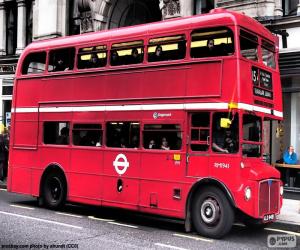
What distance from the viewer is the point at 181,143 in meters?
10.5

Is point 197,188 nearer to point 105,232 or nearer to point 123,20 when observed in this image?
point 105,232

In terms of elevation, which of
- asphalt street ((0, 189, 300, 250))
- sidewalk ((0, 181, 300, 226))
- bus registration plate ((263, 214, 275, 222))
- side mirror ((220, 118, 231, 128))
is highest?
side mirror ((220, 118, 231, 128))

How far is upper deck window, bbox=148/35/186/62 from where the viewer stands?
35.3ft

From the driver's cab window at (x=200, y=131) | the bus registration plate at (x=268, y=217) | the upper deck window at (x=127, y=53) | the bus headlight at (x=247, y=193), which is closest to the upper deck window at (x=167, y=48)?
the upper deck window at (x=127, y=53)

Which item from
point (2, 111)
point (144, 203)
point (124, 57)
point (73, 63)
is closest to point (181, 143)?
point (144, 203)

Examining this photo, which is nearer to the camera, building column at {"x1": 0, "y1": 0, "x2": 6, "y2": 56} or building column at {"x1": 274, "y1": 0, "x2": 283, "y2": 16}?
building column at {"x1": 274, "y1": 0, "x2": 283, "y2": 16}

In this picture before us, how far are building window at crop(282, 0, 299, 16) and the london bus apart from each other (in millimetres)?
5597

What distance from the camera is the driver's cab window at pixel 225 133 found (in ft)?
31.8

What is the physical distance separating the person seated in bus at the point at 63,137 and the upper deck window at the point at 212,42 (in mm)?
4163

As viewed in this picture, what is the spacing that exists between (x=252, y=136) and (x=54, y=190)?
18.4 feet

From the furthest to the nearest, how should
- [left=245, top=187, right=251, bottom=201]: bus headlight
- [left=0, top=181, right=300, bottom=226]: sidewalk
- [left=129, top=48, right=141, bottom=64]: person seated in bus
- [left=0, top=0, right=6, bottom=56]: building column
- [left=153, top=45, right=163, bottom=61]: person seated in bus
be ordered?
[left=0, top=0, right=6, bottom=56]: building column, [left=129, top=48, right=141, bottom=64]: person seated in bus, [left=0, top=181, right=300, bottom=226]: sidewalk, [left=153, top=45, right=163, bottom=61]: person seated in bus, [left=245, top=187, right=251, bottom=201]: bus headlight

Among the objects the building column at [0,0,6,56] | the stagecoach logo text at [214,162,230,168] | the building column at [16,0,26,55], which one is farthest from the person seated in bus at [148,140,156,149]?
the building column at [0,0,6,56]

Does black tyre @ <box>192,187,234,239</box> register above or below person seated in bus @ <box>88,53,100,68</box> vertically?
below

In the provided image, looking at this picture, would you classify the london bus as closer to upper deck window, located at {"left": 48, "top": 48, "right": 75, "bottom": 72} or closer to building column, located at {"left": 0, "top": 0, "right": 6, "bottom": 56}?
upper deck window, located at {"left": 48, "top": 48, "right": 75, "bottom": 72}
